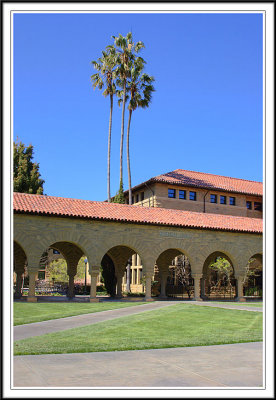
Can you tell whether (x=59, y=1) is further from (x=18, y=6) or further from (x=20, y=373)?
(x=20, y=373)

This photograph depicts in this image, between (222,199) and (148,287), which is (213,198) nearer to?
(222,199)

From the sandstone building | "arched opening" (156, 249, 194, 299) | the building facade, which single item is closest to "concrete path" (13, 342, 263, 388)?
the building facade

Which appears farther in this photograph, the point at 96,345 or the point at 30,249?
the point at 30,249

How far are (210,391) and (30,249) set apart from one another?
21.2 metres

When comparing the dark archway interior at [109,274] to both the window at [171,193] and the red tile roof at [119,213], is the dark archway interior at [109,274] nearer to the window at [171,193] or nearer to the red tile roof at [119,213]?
the red tile roof at [119,213]

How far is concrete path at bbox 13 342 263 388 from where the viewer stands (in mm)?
5297

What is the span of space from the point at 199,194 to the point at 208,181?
340cm

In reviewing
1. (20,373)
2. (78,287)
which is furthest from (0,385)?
(78,287)

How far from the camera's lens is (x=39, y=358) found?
23.1 feet

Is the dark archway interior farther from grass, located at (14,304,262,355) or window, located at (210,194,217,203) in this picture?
grass, located at (14,304,262,355)

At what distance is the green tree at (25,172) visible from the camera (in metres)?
45.9

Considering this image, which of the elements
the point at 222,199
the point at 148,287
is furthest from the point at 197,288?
the point at 222,199

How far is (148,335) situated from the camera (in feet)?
34.5

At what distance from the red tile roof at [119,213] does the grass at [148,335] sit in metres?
11.3
